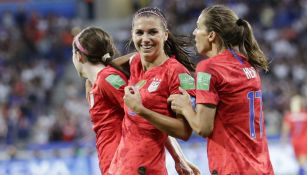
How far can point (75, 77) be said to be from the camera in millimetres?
22031

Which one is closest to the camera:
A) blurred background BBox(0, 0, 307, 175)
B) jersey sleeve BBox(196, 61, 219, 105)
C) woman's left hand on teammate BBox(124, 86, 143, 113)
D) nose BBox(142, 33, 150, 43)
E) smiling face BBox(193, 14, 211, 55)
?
jersey sleeve BBox(196, 61, 219, 105)

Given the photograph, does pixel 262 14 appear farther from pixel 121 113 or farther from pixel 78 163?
pixel 121 113

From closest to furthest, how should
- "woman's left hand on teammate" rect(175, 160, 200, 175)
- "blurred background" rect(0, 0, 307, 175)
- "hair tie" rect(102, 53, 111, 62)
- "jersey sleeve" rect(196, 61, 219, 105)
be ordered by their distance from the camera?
"jersey sleeve" rect(196, 61, 219, 105), "woman's left hand on teammate" rect(175, 160, 200, 175), "hair tie" rect(102, 53, 111, 62), "blurred background" rect(0, 0, 307, 175)

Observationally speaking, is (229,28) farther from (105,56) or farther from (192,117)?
(105,56)

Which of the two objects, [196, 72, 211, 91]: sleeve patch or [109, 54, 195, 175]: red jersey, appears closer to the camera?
[196, 72, 211, 91]: sleeve patch

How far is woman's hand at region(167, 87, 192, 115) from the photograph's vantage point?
16.3 feet

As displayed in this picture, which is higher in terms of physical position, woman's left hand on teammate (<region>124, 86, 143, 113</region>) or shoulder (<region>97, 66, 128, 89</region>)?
woman's left hand on teammate (<region>124, 86, 143, 113</region>)

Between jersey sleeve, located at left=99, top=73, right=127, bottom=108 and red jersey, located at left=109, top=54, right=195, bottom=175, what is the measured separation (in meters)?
0.31

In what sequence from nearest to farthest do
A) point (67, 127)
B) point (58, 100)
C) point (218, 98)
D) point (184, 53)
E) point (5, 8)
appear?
point (218, 98) < point (184, 53) < point (67, 127) < point (58, 100) < point (5, 8)

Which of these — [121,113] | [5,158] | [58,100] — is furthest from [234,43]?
[58,100]

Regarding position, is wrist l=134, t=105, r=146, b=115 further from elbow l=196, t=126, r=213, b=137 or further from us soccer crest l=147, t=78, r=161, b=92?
elbow l=196, t=126, r=213, b=137

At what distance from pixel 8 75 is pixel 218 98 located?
1669cm

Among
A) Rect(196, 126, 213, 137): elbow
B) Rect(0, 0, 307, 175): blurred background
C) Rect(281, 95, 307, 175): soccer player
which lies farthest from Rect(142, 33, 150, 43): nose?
Rect(281, 95, 307, 175): soccer player

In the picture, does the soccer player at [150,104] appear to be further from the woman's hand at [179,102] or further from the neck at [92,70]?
the neck at [92,70]
